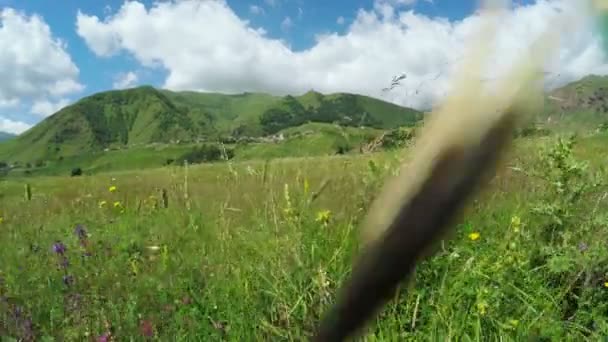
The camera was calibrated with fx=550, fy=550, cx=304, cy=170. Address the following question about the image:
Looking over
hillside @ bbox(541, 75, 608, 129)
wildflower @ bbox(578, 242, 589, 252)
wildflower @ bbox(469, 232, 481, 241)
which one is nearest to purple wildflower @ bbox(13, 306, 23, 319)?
wildflower @ bbox(469, 232, 481, 241)

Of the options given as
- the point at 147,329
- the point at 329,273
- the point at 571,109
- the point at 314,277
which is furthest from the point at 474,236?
the point at 571,109

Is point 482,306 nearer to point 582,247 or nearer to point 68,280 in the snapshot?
point 582,247

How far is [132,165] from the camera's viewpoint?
7544 inches

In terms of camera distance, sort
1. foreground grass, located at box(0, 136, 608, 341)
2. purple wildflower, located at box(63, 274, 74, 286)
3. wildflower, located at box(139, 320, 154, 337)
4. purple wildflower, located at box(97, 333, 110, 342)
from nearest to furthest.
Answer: foreground grass, located at box(0, 136, 608, 341)
purple wildflower, located at box(97, 333, 110, 342)
wildflower, located at box(139, 320, 154, 337)
purple wildflower, located at box(63, 274, 74, 286)

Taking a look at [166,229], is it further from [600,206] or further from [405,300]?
[600,206]

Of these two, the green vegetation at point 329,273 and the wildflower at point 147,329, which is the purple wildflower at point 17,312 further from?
the wildflower at point 147,329

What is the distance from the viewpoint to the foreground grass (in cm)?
340

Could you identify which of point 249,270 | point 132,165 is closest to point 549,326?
point 249,270

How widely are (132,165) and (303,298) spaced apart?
197m

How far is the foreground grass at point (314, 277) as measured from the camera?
3.40 meters

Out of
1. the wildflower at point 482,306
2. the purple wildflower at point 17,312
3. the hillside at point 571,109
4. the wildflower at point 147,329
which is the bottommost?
the wildflower at point 147,329

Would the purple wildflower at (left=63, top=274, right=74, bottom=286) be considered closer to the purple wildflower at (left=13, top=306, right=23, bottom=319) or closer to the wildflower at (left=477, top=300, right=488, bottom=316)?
the purple wildflower at (left=13, top=306, right=23, bottom=319)

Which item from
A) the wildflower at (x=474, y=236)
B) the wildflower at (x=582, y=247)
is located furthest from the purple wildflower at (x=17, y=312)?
the wildflower at (x=582, y=247)

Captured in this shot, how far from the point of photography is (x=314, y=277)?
11.5 ft
